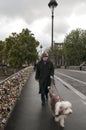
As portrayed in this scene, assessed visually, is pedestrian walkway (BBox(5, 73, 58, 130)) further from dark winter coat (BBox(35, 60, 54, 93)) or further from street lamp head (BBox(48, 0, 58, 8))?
street lamp head (BBox(48, 0, 58, 8))

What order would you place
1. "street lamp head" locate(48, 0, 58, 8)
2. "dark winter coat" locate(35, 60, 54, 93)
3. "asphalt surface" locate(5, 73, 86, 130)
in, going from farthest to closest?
1. "street lamp head" locate(48, 0, 58, 8)
2. "dark winter coat" locate(35, 60, 54, 93)
3. "asphalt surface" locate(5, 73, 86, 130)

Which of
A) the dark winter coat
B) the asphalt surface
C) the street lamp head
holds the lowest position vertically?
the asphalt surface

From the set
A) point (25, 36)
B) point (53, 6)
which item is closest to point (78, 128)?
point (53, 6)

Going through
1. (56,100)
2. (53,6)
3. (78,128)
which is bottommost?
(78,128)

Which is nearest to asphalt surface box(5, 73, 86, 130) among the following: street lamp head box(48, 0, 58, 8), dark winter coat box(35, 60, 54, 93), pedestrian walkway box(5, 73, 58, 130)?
pedestrian walkway box(5, 73, 58, 130)

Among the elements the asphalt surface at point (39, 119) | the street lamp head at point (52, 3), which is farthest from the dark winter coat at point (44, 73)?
the street lamp head at point (52, 3)

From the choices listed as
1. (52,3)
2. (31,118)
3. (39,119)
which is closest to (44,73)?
(31,118)

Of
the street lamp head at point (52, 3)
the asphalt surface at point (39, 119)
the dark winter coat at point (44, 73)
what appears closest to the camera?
the asphalt surface at point (39, 119)

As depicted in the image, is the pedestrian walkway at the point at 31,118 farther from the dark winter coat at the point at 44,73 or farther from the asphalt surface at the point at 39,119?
the dark winter coat at the point at 44,73

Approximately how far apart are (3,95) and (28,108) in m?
3.13

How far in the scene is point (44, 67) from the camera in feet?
41.2

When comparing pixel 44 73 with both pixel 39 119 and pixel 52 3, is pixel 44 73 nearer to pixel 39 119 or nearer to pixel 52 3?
pixel 39 119

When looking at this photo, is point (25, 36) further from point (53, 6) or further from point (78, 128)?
point (78, 128)

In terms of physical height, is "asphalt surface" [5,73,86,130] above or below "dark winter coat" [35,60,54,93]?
below
